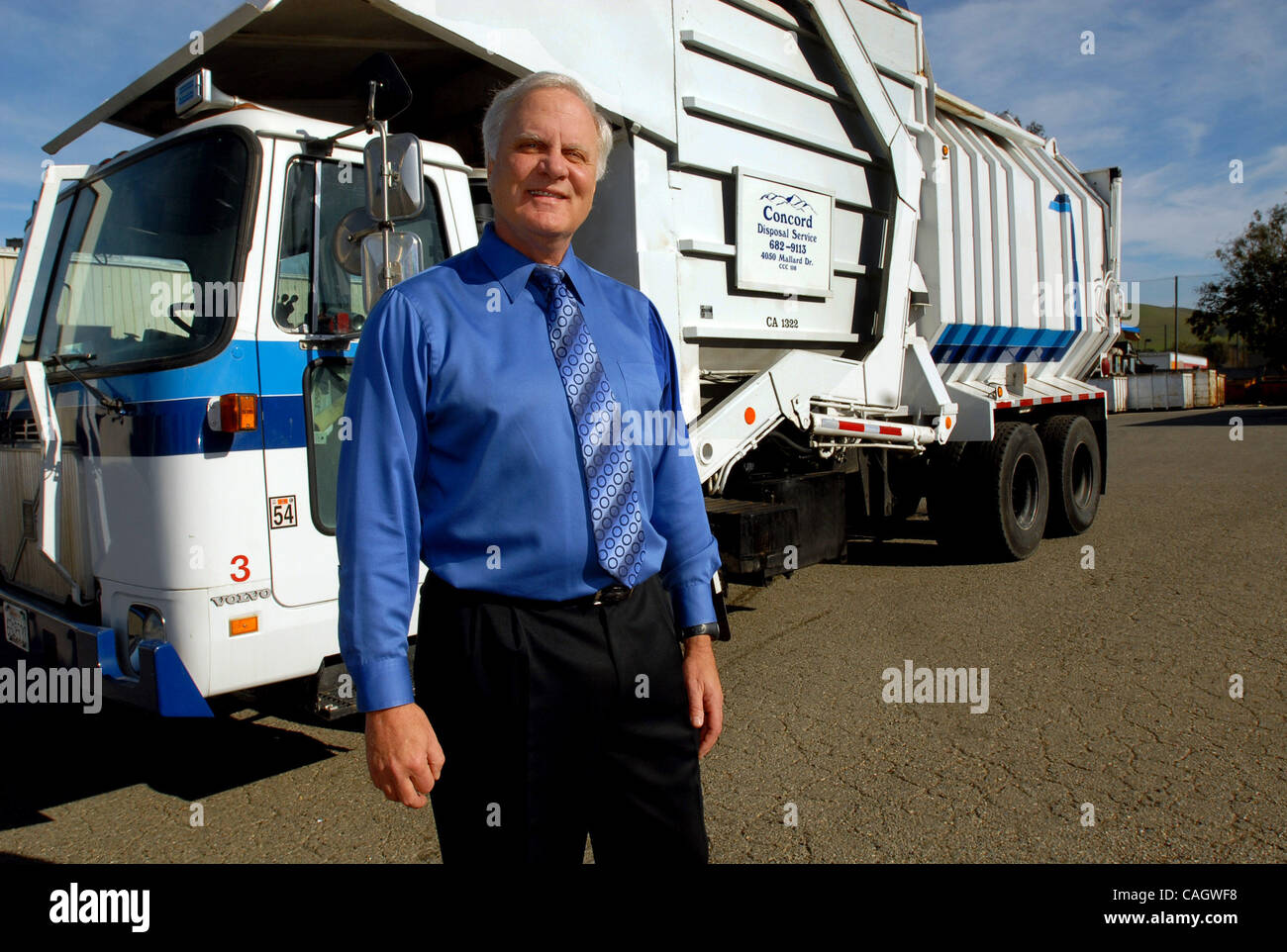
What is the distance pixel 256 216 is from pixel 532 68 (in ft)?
4.27

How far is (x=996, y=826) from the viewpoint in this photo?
314cm

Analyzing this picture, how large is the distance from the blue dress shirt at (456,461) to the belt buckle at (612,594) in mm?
19

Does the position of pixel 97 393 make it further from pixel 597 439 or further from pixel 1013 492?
pixel 1013 492

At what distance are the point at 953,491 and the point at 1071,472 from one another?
5.74 ft

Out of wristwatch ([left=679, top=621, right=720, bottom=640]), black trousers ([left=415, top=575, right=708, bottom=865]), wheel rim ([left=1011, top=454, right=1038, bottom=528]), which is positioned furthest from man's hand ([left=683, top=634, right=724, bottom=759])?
wheel rim ([left=1011, top=454, right=1038, bottom=528])

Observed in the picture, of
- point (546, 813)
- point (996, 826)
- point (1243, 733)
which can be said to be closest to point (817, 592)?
point (1243, 733)

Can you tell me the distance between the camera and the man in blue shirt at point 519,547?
1.54 metres

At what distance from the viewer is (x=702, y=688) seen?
1913mm

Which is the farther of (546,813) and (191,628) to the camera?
(191,628)

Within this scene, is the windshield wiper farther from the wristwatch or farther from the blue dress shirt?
the wristwatch

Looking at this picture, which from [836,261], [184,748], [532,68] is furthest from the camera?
[836,261]

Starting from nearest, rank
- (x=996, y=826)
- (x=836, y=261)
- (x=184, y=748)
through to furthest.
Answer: (x=996, y=826)
(x=184, y=748)
(x=836, y=261)
